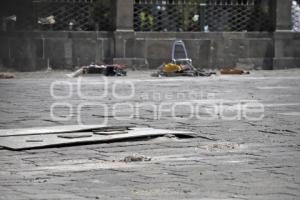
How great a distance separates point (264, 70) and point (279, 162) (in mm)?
15429

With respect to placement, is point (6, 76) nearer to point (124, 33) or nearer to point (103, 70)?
point (103, 70)

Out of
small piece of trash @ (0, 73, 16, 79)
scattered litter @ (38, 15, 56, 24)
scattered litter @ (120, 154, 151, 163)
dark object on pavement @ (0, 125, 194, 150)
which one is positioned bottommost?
small piece of trash @ (0, 73, 16, 79)

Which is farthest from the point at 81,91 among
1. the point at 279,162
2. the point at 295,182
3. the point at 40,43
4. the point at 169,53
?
the point at 295,182

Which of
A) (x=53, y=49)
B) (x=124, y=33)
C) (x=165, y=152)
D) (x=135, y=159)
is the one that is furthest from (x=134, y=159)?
(x=124, y=33)

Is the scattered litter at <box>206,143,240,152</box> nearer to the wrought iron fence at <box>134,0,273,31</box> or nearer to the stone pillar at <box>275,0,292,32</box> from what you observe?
the wrought iron fence at <box>134,0,273,31</box>

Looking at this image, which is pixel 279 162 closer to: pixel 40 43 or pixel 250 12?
pixel 40 43

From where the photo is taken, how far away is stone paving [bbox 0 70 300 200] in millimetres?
5906

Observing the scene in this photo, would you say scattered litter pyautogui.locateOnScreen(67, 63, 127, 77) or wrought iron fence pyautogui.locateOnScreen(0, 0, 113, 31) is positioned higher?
wrought iron fence pyautogui.locateOnScreen(0, 0, 113, 31)

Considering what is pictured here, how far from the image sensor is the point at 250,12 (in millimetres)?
22734

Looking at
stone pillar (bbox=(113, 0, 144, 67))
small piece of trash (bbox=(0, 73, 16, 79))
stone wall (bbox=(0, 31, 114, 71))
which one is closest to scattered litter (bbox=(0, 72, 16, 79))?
small piece of trash (bbox=(0, 73, 16, 79))

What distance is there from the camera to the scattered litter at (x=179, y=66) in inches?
791

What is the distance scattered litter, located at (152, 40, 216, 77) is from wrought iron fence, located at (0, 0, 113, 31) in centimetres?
192

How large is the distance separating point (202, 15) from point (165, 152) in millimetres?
14754

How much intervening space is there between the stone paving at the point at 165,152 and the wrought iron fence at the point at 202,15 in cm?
660
